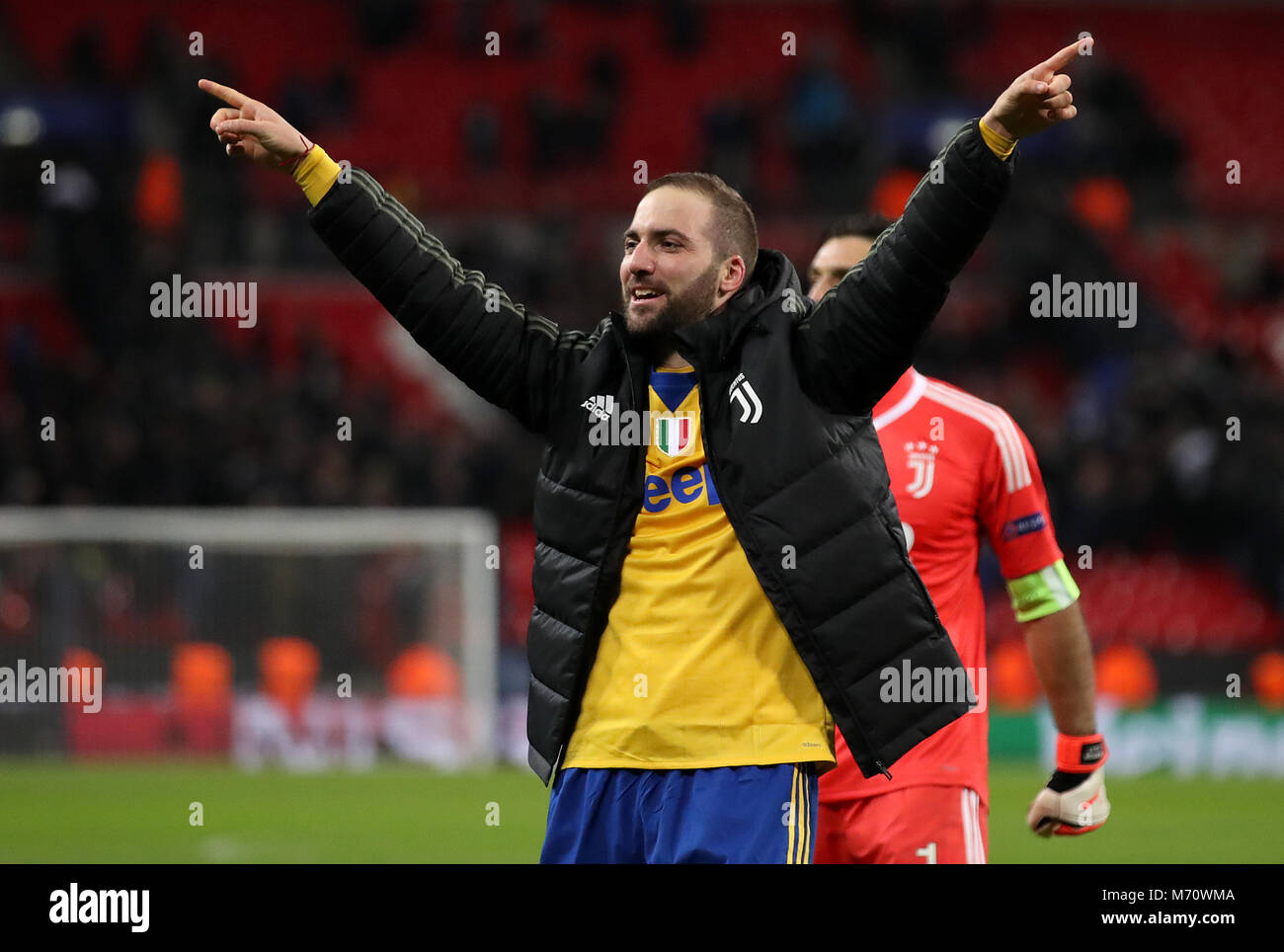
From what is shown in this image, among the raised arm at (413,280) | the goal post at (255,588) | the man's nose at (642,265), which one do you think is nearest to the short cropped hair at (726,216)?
the man's nose at (642,265)

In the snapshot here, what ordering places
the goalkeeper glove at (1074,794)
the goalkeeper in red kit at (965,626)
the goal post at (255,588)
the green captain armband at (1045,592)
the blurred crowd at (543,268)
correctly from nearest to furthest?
1. the goalkeeper in red kit at (965,626)
2. the goalkeeper glove at (1074,794)
3. the green captain armband at (1045,592)
4. the goal post at (255,588)
5. the blurred crowd at (543,268)

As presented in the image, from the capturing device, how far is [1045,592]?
5.34 metres

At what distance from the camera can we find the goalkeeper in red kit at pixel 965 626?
504cm

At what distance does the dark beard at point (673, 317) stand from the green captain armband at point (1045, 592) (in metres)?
1.56

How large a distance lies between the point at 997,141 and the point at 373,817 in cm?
867

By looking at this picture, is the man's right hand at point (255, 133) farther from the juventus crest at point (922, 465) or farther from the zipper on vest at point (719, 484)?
the juventus crest at point (922, 465)

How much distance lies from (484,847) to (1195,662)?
24.3ft

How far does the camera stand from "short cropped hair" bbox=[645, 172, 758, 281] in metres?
4.26

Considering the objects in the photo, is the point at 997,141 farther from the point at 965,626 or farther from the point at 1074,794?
the point at 1074,794

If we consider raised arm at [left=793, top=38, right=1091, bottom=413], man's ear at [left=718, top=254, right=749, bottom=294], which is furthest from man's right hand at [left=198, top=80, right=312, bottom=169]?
raised arm at [left=793, top=38, right=1091, bottom=413]

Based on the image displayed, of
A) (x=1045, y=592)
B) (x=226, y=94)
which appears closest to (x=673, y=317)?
(x=226, y=94)

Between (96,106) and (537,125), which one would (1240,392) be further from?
(96,106)

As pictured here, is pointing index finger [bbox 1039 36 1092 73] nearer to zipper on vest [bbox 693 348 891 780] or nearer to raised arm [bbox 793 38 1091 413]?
raised arm [bbox 793 38 1091 413]

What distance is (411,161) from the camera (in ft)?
75.4
